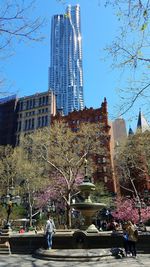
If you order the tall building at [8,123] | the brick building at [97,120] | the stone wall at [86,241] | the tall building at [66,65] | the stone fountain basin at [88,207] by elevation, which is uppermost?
the tall building at [66,65]

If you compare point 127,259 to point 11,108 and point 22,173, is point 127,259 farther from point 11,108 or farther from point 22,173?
point 11,108

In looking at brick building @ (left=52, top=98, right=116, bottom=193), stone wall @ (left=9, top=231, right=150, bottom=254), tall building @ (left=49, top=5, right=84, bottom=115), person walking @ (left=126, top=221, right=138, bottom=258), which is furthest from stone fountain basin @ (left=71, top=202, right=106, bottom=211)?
tall building @ (left=49, top=5, right=84, bottom=115)

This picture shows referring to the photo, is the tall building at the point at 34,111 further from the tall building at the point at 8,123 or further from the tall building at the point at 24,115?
the tall building at the point at 8,123

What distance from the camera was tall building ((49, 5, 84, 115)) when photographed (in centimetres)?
16800

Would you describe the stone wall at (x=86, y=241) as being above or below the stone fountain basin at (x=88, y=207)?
below

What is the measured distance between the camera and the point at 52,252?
1265cm

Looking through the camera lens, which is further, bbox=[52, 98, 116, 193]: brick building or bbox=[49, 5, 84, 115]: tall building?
bbox=[49, 5, 84, 115]: tall building

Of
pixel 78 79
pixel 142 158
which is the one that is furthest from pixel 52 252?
pixel 78 79

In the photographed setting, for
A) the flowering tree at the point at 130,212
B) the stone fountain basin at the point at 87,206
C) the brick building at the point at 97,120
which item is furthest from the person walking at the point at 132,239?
the brick building at the point at 97,120

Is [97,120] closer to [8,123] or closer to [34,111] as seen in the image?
[34,111]

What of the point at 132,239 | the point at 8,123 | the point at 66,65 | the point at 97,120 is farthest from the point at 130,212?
the point at 66,65

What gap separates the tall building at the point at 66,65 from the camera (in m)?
168

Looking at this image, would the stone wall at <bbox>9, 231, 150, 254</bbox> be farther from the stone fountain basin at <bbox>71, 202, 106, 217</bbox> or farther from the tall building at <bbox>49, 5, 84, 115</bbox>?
the tall building at <bbox>49, 5, 84, 115</bbox>

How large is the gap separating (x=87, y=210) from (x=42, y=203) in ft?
112
